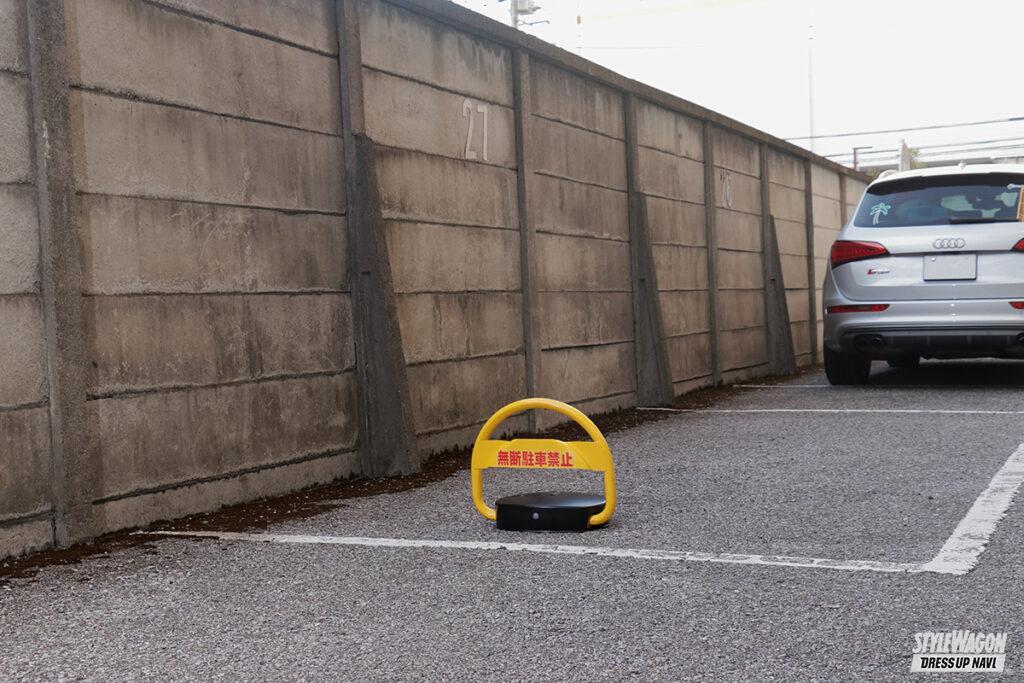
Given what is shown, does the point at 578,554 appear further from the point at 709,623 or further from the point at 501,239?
the point at 501,239

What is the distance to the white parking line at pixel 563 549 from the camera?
404cm

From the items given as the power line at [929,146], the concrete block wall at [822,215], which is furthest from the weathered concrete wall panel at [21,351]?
the power line at [929,146]

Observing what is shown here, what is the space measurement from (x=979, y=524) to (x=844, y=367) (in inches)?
248

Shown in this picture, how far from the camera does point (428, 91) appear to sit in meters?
7.10

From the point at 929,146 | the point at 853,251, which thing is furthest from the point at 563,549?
the point at 929,146

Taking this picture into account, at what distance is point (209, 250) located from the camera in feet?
17.7

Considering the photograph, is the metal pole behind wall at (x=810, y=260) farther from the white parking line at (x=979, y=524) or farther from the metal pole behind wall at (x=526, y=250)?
the white parking line at (x=979, y=524)

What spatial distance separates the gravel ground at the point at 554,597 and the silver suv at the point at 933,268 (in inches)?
143

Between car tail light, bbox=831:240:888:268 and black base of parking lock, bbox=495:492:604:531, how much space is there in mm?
5596

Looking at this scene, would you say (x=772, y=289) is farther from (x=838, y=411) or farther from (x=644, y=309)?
(x=838, y=411)

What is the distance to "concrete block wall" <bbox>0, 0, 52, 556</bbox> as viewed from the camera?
441 cm

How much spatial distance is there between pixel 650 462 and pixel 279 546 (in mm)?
2600

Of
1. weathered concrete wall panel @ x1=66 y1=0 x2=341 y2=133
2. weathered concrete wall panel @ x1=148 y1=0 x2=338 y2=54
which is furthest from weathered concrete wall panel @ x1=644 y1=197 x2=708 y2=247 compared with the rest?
weathered concrete wall panel @ x1=66 y1=0 x2=341 y2=133

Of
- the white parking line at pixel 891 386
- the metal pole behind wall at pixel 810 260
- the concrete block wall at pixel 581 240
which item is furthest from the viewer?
the metal pole behind wall at pixel 810 260
